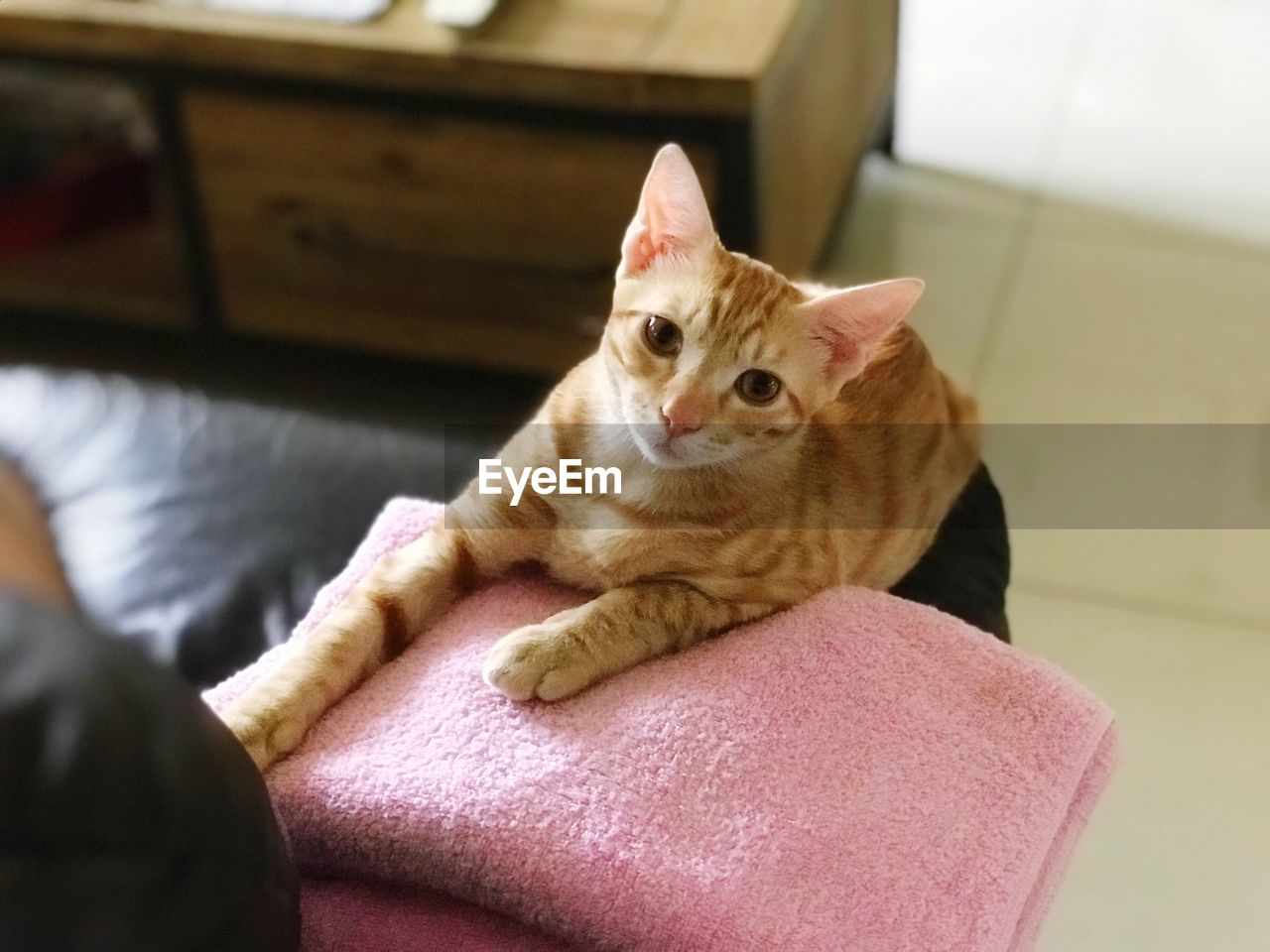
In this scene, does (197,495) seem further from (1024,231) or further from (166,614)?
(1024,231)

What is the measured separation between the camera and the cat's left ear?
0.89 m

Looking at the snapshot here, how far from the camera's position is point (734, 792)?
0.73 metres

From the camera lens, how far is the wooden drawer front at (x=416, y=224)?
5.56 ft

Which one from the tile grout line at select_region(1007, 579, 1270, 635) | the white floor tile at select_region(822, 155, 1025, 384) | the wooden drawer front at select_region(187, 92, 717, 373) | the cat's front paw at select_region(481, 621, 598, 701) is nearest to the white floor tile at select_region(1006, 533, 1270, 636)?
the tile grout line at select_region(1007, 579, 1270, 635)

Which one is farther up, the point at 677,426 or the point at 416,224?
the point at 677,426

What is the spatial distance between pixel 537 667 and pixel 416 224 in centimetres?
114

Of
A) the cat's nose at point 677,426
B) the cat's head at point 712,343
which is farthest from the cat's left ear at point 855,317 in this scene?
the cat's nose at point 677,426

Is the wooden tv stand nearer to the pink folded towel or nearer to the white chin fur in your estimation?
the white chin fur

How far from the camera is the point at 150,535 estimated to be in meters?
1.14

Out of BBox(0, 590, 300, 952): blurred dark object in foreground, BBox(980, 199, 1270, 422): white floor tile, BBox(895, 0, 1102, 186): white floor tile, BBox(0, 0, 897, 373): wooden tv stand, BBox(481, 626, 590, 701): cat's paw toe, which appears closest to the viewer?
BBox(0, 590, 300, 952): blurred dark object in foreground

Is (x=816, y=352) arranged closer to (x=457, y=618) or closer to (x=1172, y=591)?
(x=457, y=618)

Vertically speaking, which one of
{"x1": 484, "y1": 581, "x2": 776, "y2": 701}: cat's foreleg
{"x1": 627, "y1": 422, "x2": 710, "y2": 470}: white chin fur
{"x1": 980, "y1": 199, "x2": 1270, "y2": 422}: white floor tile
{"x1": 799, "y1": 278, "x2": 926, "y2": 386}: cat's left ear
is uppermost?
{"x1": 799, "y1": 278, "x2": 926, "y2": 386}: cat's left ear

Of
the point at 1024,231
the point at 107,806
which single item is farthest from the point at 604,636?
the point at 1024,231

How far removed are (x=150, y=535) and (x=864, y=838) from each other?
2.30 ft
